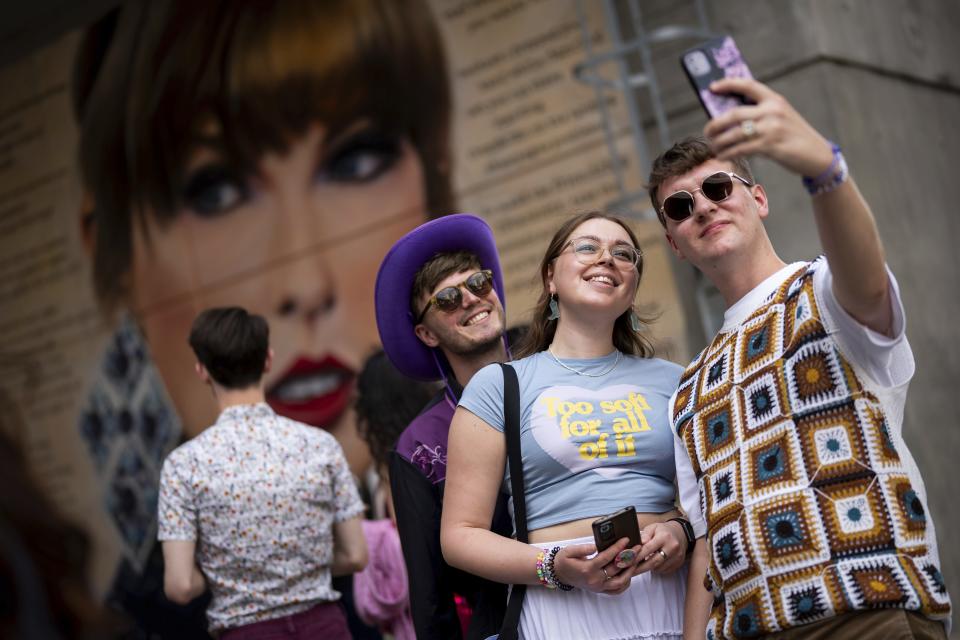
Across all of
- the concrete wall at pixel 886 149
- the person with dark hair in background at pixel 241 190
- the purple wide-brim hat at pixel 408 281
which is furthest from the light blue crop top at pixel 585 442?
the person with dark hair in background at pixel 241 190

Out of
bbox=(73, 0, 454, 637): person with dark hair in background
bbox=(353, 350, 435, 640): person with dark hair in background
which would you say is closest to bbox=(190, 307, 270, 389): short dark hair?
bbox=(353, 350, 435, 640): person with dark hair in background

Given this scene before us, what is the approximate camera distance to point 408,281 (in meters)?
2.93

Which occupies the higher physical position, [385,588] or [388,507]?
[388,507]

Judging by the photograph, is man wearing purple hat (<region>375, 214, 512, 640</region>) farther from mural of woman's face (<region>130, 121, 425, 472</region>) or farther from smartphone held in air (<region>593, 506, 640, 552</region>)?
mural of woman's face (<region>130, 121, 425, 472</region>)

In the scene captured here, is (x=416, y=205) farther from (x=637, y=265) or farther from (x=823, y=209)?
(x=823, y=209)

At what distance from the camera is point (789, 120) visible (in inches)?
66.1

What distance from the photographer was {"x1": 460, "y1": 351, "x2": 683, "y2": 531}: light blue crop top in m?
2.31

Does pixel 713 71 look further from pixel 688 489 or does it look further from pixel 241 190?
pixel 241 190

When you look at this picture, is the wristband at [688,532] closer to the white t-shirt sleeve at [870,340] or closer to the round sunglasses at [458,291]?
the white t-shirt sleeve at [870,340]

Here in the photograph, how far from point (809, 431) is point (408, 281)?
1297mm

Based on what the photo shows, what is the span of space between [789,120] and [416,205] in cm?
493

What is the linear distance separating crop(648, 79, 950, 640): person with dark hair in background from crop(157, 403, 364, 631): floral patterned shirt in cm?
142

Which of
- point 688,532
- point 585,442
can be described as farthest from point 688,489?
point 585,442

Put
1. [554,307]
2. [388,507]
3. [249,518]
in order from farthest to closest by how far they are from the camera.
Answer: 1. [388,507]
2. [249,518]
3. [554,307]
